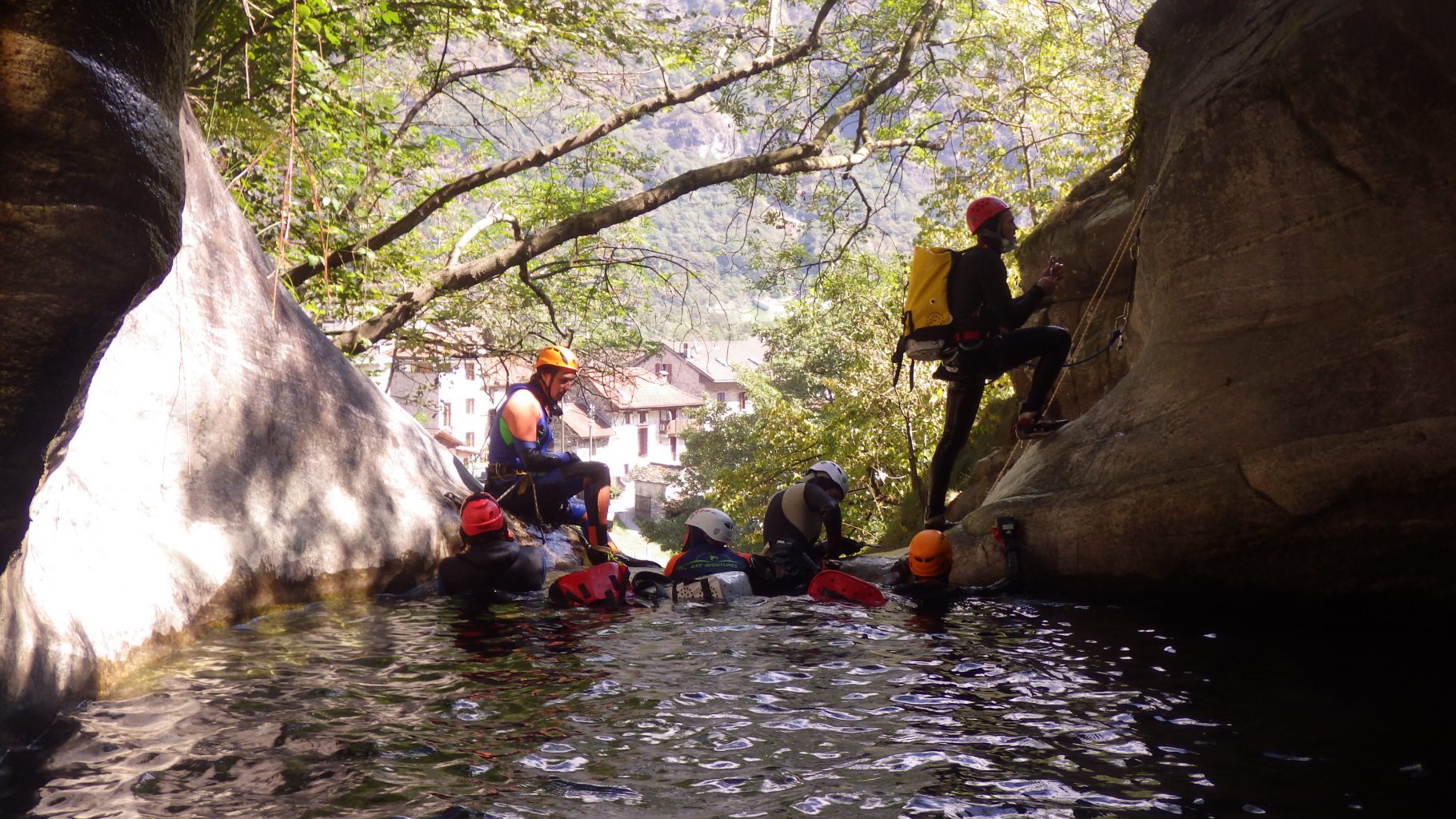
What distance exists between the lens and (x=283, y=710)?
501cm

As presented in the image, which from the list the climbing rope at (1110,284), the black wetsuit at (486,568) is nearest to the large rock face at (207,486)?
the black wetsuit at (486,568)

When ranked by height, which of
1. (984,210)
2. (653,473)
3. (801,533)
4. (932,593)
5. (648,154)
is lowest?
(932,593)

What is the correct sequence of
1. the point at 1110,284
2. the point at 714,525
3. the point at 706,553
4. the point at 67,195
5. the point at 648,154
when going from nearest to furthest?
the point at 67,195, the point at 706,553, the point at 714,525, the point at 1110,284, the point at 648,154

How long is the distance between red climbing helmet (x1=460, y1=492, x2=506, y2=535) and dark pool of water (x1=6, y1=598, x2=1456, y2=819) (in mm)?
1796

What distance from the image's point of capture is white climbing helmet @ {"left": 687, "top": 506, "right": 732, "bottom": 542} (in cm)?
932

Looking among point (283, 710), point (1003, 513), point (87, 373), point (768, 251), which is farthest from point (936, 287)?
point (768, 251)

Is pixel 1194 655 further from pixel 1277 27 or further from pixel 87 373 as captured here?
pixel 87 373

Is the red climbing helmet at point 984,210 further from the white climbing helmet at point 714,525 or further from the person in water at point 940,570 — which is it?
the white climbing helmet at point 714,525

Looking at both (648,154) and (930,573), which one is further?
(648,154)

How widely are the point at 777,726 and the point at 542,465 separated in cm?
663

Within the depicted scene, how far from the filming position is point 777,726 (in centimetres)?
489

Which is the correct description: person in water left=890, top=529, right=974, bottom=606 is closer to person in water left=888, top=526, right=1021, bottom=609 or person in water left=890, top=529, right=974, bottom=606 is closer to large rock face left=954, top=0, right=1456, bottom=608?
person in water left=888, top=526, right=1021, bottom=609

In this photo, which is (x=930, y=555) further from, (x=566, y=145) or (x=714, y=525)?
(x=566, y=145)

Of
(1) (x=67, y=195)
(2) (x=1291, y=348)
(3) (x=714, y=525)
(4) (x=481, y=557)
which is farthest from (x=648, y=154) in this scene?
(1) (x=67, y=195)
